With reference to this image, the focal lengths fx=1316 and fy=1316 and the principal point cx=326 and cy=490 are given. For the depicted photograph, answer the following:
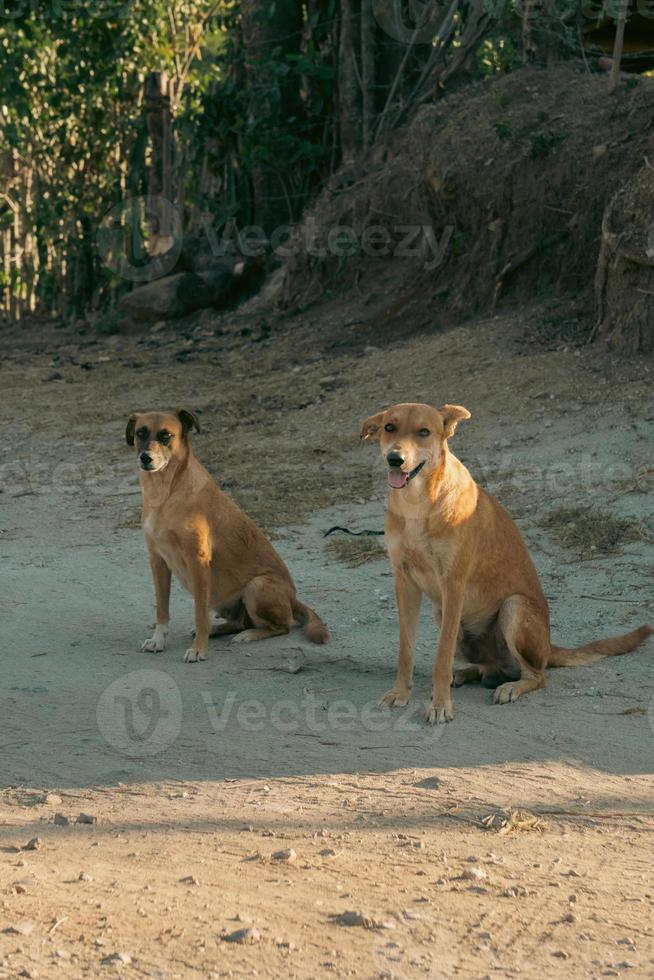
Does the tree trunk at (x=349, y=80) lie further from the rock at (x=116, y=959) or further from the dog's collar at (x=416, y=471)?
the rock at (x=116, y=959)

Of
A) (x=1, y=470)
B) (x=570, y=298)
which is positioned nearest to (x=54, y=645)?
(x=1, y=470)

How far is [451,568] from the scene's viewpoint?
5.93 metres

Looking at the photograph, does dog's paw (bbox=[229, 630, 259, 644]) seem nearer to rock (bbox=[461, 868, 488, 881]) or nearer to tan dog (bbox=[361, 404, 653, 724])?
tan dog (bbox=[361, 404, 653, 724])

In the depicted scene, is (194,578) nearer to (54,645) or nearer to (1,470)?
(54,645)

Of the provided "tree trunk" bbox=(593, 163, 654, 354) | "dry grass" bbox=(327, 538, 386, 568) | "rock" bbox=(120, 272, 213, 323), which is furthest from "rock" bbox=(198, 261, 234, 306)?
"dry grass" bbox=(327, 538, 386, 568)

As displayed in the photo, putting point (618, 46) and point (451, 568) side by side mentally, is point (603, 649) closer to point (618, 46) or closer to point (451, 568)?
point (451, 568)

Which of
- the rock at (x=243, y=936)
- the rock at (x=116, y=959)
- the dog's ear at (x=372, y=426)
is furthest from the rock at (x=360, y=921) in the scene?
the dog's ear at (x=372, y=426)

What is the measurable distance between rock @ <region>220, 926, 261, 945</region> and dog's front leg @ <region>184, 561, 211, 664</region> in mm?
3051

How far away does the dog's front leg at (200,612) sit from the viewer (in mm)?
6742

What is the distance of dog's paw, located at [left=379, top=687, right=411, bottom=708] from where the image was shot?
6.05 meters

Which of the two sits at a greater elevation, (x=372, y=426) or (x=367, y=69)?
(x=367, y=69)

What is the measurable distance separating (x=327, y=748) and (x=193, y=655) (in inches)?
57.5

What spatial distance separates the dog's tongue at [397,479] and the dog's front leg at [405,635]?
0.45 metres

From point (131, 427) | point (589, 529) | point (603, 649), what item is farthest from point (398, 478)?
point (589, 529)
